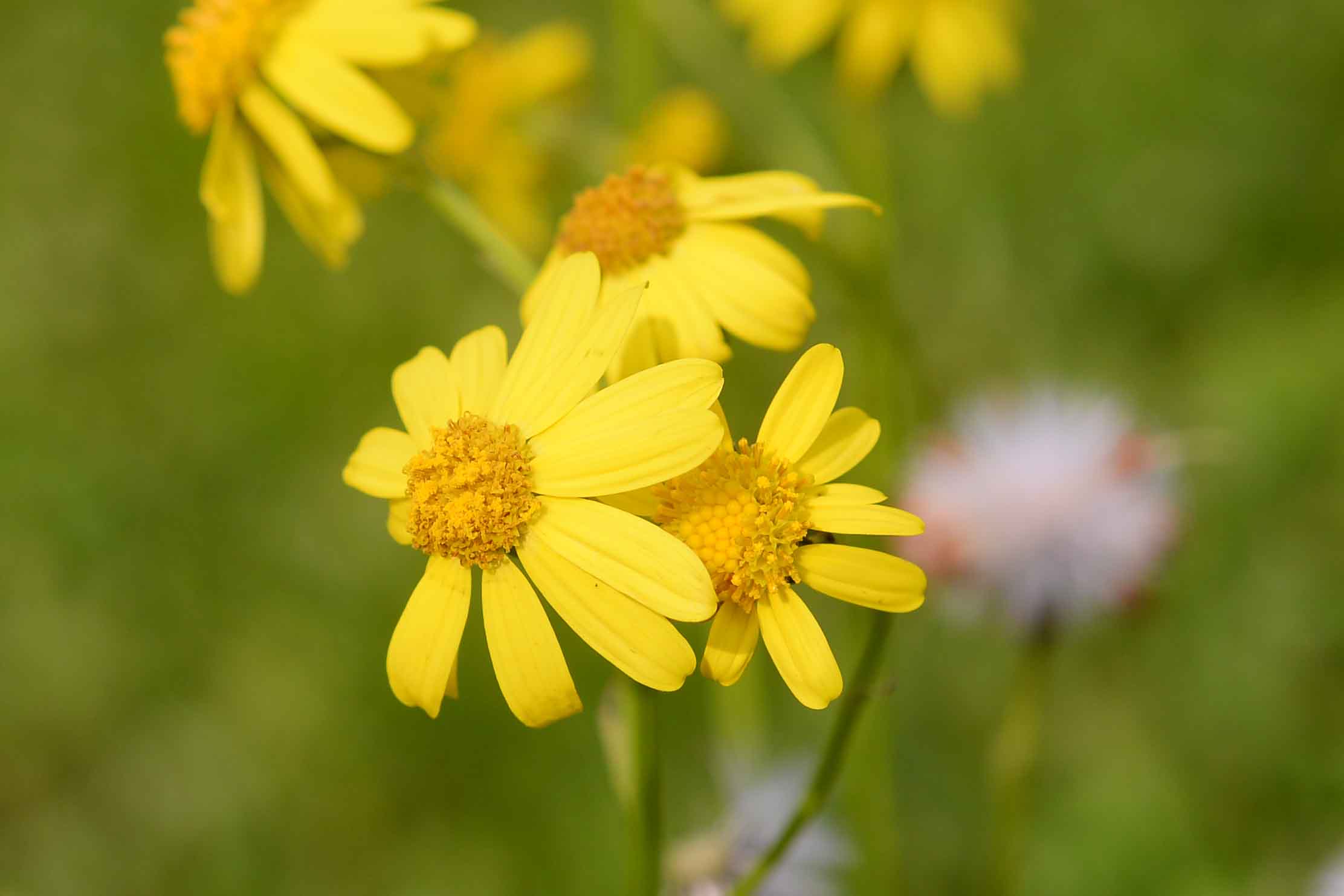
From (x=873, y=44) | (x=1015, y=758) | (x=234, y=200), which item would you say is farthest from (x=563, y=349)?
Answer: (x=873, y=44)

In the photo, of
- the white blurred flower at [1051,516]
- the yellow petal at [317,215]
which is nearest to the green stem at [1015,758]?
the white blurred flower at [1051,516]

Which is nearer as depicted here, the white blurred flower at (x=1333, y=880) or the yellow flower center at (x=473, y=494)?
the yellow flower center at (x=473, y=494)

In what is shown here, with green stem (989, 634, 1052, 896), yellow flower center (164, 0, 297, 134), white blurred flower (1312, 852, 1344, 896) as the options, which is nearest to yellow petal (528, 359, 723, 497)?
yellow flower center (164, 0, 297, 134)

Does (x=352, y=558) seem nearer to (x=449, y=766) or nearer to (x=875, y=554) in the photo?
(x=449, y=766)

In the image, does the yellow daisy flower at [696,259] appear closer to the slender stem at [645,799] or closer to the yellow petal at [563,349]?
the yellow petal at [563,349]

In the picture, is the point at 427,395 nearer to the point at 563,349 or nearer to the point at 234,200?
the point at 563,349

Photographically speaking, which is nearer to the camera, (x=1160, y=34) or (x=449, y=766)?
(x=449, y=766)

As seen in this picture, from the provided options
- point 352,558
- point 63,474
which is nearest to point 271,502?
point 352,558
